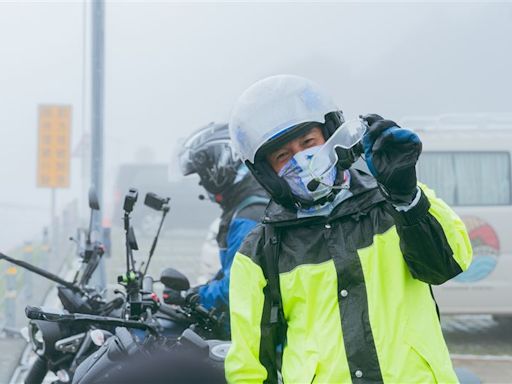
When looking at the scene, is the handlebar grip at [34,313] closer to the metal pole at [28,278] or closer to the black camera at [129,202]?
the black camera at [129,202]

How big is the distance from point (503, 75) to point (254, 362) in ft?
33.6

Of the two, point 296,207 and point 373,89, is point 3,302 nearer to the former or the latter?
point 296,207

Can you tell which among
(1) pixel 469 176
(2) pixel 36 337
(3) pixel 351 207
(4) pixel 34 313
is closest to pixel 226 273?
(2) pixel 36 337

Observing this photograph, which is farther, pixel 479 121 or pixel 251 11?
pixel 251 11

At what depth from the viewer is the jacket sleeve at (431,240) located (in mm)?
1704

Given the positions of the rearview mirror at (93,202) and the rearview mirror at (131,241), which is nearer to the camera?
the rearview mirror at (131,241)

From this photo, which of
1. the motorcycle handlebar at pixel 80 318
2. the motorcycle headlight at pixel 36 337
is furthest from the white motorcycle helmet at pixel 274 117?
the motorcycle headlight at pixel 36 337

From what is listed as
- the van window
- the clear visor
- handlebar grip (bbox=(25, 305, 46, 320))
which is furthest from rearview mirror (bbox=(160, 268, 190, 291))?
the van window

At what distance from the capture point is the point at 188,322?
9.75 feet

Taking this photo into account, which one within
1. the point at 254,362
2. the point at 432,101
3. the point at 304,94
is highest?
the point at 432,101

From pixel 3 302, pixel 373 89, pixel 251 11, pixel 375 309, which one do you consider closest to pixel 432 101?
pixel 373 89

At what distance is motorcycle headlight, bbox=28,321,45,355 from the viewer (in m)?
2.71

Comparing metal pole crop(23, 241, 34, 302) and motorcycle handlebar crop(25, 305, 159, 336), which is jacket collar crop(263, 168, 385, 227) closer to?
motorcycle handlebar crop(25, 305, 159, 336)

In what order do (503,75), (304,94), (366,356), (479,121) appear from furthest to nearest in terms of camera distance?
(503,75) < (479,121) < (304,94) < (366,356)
